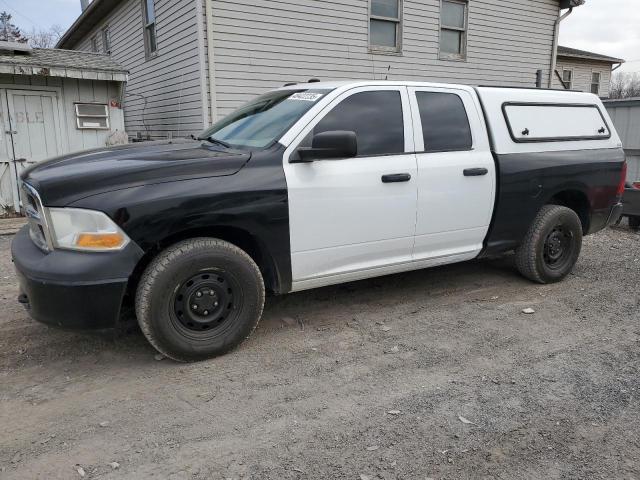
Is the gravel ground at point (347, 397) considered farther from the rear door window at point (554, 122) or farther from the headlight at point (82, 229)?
the rear door window at point (554, 122)

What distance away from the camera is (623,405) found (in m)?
3.14

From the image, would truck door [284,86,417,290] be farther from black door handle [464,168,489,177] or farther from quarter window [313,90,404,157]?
black door handle [464,168,489,177]

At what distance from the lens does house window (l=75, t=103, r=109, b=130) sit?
31.6 feet

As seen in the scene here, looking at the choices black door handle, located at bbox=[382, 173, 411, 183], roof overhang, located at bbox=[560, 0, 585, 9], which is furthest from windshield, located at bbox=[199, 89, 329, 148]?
roof overhang, located at bbox=[560, 0, 585, 9]

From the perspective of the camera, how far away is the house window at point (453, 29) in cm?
1262

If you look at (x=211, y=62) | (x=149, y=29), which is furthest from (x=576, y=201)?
(x=149, y=29)

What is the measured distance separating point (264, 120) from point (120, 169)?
1.32 m

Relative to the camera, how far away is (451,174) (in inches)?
175

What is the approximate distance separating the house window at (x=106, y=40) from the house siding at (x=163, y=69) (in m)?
0.29

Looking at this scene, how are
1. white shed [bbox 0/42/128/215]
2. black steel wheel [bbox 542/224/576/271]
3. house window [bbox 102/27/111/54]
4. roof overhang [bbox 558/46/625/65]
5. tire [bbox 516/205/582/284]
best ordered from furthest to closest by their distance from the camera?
roof overhang [bbox 558/46/625/65] → house window [bbox 102/27/111/54] → white shed [bbox 0/42/128/215] → black steel wheel [bbox 542/224/576/271] → tire [bbox 516/205/582/284]

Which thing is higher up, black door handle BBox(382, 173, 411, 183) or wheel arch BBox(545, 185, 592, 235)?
black door handle BBox(382, 173, 411, 183)

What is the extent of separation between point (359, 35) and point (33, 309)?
9863 millimetres

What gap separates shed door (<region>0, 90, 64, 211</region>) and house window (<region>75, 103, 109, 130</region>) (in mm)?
368

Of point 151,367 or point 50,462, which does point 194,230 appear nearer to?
point 151,367
